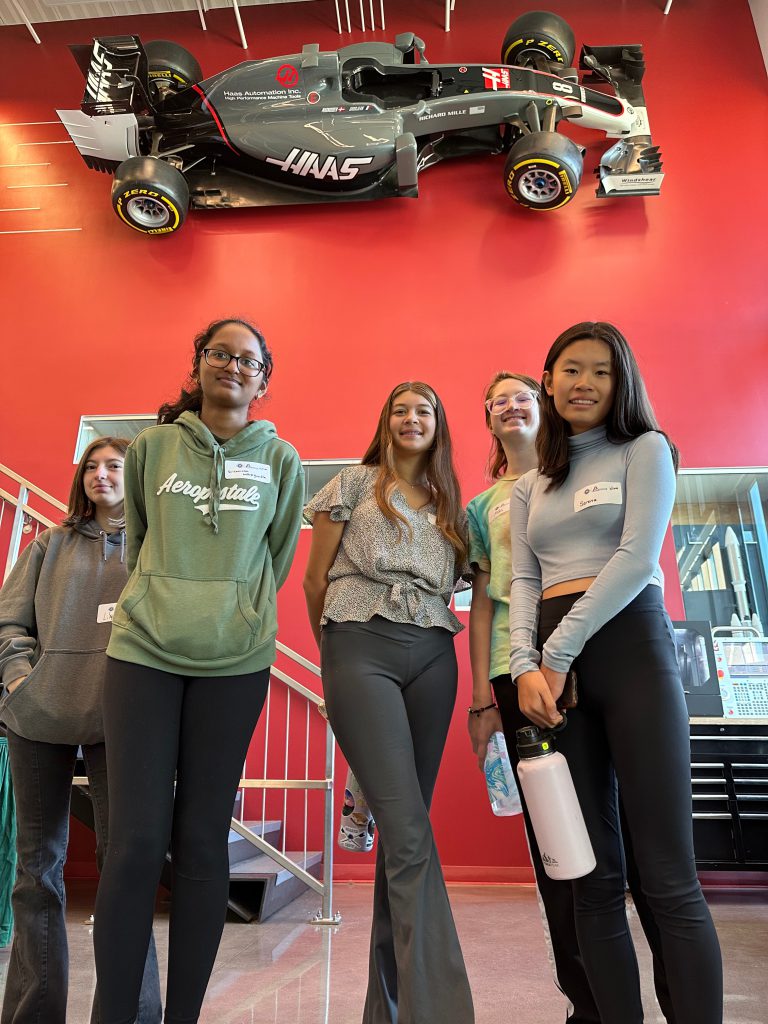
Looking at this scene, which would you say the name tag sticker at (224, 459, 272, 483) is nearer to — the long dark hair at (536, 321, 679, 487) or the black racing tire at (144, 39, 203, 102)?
the long dark hair at (536, 321, 679, 487)

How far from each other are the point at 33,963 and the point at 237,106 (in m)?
4.83

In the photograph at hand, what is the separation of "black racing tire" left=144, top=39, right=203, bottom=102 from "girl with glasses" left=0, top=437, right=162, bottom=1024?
12.6 ft

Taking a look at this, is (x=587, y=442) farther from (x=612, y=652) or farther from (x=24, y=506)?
(x=24, y=506)

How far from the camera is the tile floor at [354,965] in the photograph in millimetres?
2000

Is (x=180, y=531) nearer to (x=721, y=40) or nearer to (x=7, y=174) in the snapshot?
(x=7, y=174)

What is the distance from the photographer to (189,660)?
4.63 feet

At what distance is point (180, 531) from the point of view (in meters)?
1.53

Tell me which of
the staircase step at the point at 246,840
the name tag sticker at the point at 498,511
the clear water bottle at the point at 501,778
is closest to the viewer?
the clear water bottle at the point at 501,778

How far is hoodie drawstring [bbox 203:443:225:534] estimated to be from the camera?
1559 mm

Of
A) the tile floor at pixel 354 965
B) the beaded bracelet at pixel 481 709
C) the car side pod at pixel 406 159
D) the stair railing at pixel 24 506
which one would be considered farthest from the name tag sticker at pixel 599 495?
the car side pod at pixel 406 159

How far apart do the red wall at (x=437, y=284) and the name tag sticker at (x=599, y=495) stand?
2919mm

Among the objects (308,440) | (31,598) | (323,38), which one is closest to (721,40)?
(323,38)

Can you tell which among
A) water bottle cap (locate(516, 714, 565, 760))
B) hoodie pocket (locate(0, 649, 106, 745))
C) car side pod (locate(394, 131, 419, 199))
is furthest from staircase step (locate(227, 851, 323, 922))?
car side pod (locate(394, 131, 419, 199))

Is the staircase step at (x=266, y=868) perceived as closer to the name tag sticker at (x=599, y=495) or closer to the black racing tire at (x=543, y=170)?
the name tag sticker at (x=599, y=495)
